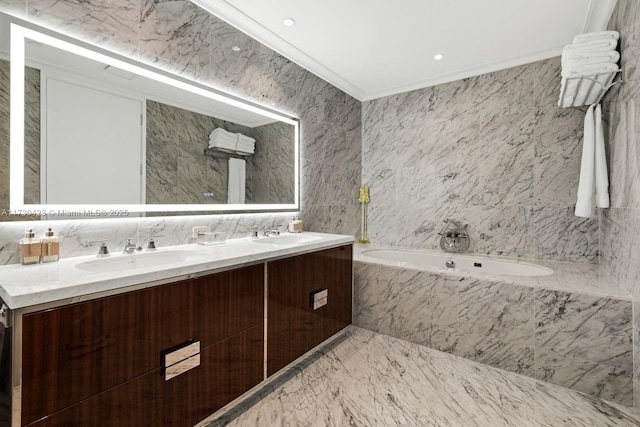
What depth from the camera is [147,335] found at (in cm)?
111

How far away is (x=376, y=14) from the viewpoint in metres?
2.04

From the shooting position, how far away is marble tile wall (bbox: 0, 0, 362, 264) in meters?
1.39

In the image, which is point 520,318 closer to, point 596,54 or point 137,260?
point 596,54

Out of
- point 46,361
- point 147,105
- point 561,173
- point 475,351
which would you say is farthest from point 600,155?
point 46,361

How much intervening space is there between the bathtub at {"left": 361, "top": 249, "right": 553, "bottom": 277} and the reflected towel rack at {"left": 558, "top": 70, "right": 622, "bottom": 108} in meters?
1.27

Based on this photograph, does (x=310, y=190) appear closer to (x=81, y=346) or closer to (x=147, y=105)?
(x=147, y=105)

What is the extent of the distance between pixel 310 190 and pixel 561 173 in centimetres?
218

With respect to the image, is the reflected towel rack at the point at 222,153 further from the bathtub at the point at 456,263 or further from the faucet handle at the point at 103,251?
the bathtub at the point at 456,263

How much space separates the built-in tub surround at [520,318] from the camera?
65.3 inches

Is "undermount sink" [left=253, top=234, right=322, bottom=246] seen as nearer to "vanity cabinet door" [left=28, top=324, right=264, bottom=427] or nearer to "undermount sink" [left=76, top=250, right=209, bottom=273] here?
"undermount sink" [left=76, top=250, right=209, bottom=273]

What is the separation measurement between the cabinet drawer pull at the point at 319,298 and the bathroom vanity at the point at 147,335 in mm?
151

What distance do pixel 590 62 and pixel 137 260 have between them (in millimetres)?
2956

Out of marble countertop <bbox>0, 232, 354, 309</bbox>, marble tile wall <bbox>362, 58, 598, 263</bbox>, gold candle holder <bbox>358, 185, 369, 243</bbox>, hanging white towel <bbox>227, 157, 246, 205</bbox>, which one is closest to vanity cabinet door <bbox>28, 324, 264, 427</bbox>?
marble countertop <bbox>0, 232, 354, 309</bbox>

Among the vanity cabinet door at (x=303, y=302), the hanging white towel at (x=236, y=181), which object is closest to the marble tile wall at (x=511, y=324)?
the vanity cabinet door at (x=303, y=302)
